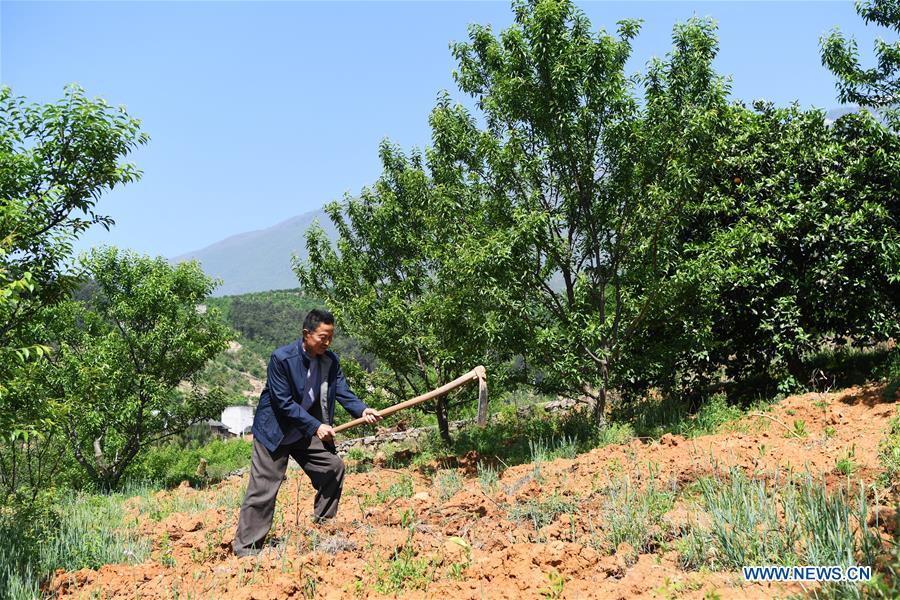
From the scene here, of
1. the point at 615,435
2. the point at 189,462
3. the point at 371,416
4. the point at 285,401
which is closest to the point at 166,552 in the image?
the point at 285,401

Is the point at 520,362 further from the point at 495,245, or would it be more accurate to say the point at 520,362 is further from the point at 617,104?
the point at 617,104

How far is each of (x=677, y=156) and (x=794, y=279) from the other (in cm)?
296

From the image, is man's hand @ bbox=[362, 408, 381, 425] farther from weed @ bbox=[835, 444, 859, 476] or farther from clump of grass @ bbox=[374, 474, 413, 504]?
weed @ bbox=[835, 444, 859, 476]

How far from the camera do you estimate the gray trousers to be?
17.2 ft

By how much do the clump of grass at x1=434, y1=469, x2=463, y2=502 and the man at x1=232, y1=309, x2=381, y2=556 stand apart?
144cm

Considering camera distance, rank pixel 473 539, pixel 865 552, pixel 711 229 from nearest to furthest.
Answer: pixel 865 552 → pixel 473 539 → pixel 711 229

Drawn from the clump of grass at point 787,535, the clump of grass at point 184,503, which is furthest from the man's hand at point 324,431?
the clump of grass at point 787,535

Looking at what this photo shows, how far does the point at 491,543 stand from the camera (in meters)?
4.66

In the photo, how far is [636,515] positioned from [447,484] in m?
3.38

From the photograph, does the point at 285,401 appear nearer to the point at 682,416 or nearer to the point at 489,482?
the point at 489,482

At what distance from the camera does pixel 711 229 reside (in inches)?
413

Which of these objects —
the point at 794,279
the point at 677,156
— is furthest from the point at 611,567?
the point at 794,279

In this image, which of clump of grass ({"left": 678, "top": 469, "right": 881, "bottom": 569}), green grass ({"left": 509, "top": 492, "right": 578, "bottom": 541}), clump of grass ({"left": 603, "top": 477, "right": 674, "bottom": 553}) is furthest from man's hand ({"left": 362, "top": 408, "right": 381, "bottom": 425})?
clump of grass ({"left": 678, "top": 469, "right": 881, "bottom": 569})

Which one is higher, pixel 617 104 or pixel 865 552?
pixel 617 104
